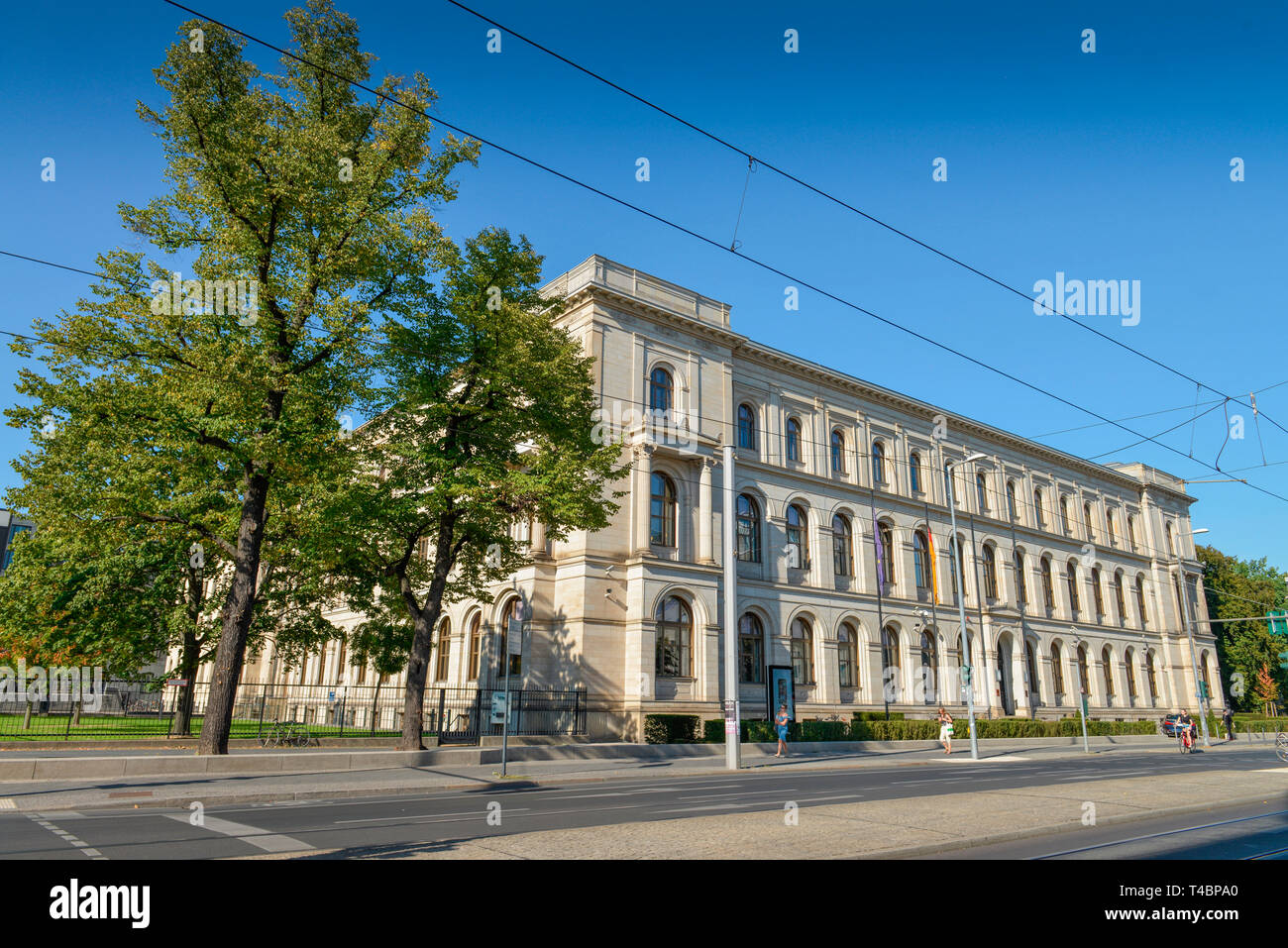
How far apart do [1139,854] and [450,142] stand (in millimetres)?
21758

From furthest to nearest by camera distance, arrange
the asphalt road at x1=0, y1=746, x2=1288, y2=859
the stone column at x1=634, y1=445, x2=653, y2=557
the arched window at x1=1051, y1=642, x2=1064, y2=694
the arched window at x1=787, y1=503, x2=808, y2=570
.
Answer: the arched window at x1=1051, y1=642, x2=1064, y2=694
the arched window at x1=787, y1=503, x2=808, y2=570
the stone column at x1=634, y1=445, x2=653, y2=557
the asphalt road at x1=0, y1=746, x2=1288, y2=859

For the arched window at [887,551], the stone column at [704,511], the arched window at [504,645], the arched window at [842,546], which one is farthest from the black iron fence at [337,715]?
the arched window at [887,551]

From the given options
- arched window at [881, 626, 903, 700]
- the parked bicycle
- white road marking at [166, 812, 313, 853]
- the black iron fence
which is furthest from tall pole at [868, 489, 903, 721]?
white road marking at [166, 812, 313, 853]

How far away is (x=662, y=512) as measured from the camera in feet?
112

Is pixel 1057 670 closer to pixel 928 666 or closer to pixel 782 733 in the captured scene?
pixel 928 666

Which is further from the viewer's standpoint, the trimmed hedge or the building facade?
the building facade

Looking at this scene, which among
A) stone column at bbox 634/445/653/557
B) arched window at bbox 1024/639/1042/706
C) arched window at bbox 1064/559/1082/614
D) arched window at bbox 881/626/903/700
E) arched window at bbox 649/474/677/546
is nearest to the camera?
stone column at bbox 634/445/653/557

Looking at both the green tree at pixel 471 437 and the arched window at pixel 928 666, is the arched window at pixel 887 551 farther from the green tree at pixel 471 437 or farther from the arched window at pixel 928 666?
the green tree at pixel 471 437

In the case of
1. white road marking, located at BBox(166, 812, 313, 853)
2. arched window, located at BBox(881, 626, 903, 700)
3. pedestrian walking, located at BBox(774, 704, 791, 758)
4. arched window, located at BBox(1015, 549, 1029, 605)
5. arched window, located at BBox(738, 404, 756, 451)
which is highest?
arched window, located at BBox(738, 404, 756, 451)

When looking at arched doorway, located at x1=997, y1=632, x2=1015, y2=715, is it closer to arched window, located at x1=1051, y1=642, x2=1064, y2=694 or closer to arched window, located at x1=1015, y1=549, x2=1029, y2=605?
arched window, located at x1=1015, y1=549, x2=1029, y2=605

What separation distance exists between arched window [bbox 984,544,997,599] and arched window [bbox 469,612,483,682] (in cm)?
3153

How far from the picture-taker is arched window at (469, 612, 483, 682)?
117 feet
